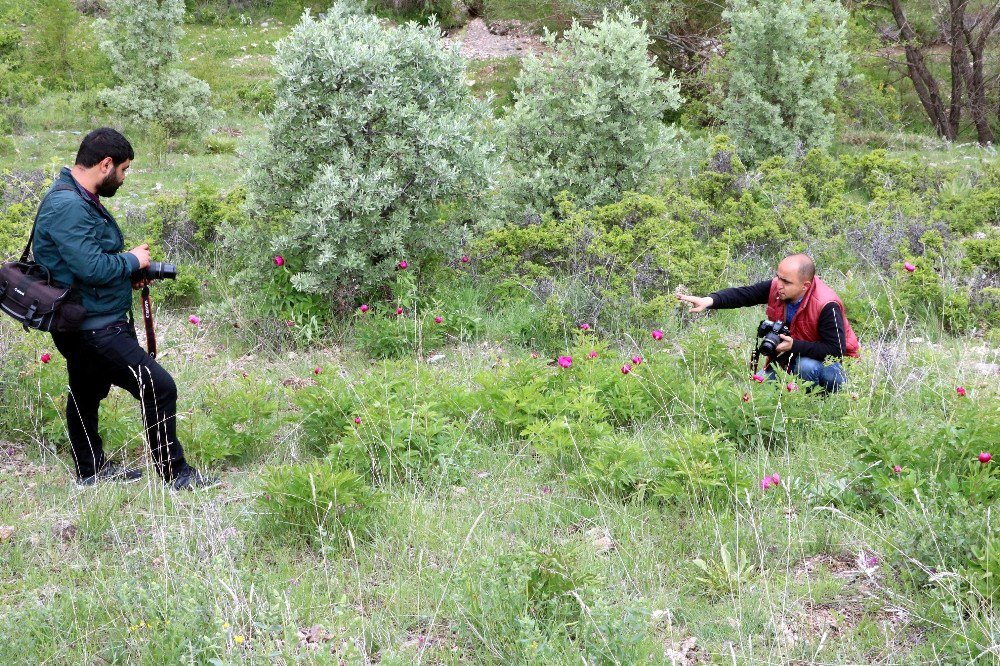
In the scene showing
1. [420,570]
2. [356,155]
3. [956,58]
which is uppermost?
[956,58]

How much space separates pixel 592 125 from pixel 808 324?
3650 mm

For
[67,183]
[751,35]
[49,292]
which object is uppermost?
[751,35]

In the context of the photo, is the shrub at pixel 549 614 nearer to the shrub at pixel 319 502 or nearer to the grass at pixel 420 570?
the grass at pixel 420 570

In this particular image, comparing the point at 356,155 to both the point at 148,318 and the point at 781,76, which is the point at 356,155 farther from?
the point at 781,76

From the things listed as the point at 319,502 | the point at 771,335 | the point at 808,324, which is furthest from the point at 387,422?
the point at 808,324

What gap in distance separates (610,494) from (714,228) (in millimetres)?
5042

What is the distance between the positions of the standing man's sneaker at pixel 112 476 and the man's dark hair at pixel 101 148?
1702mm

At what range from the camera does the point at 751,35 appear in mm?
10695

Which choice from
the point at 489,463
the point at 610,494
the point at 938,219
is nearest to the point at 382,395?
the point at 489,463

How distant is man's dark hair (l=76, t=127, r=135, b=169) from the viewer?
172 inches

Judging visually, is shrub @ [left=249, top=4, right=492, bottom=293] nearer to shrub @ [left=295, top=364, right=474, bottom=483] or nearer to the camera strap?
shrub @ [left=295, top=364, right=474, bottom=483]

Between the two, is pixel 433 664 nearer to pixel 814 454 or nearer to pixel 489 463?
pixel 489 463

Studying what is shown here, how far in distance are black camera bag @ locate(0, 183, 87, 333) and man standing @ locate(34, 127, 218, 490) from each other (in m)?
0.07

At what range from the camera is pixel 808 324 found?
5500 mm
